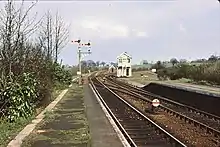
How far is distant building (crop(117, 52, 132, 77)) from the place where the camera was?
9806 cm

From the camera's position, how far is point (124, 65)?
3880 inches

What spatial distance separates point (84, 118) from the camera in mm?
19625

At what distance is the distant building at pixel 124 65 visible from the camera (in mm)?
98062

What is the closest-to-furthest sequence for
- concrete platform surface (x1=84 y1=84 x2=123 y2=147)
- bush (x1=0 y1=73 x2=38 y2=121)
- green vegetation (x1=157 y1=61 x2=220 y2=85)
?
concrete platform surface (x1=84 y1=84 x2=123 y2=147), bush (x1=0 y1=73 x2=38 y2=121), green vegetation (x1=157 y1=61 x2=220 y2=85)

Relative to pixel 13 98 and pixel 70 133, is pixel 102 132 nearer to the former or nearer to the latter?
pixel 70 133

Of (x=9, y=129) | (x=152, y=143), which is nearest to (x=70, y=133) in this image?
(x=9, y=129)

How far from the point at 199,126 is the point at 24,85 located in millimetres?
7914

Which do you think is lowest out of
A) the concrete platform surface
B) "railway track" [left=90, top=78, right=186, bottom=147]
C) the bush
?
"railway track" [left=90, top=78, right=186, bottom=147]

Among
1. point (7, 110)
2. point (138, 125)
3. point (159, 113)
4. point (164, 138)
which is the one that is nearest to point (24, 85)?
point (7, 110)

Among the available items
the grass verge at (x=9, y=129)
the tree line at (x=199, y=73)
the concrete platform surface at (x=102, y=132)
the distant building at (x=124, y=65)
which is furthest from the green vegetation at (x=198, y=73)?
the grass verge at (x=9, y=129)

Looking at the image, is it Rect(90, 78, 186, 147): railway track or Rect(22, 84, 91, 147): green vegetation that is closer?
Rect(22, 84, 91, 147): green vegetation

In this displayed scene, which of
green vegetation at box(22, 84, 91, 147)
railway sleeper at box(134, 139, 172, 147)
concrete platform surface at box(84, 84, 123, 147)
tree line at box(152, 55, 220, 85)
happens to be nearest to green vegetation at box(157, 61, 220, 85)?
tree line at box(152, 55, 220, 85)

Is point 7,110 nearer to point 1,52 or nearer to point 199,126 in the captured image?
point 1,52

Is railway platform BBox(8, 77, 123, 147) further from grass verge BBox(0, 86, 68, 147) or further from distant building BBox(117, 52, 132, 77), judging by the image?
distant building BBox(117, 52, 132, 77)
